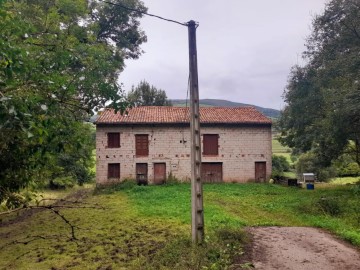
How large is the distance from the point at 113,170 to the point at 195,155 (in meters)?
17.3

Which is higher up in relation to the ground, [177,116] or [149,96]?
[149,96]

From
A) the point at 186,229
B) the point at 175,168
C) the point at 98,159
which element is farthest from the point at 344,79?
the point at 98,159

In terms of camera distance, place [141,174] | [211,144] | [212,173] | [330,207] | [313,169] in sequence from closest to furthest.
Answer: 1. [330,207]
2. [141,174]
3. [212,173]
4. [211,144]
5. [313,169]

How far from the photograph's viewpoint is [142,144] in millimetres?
24125

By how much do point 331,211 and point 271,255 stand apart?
6447mm

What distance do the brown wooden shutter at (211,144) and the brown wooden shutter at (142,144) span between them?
4870 millimetres

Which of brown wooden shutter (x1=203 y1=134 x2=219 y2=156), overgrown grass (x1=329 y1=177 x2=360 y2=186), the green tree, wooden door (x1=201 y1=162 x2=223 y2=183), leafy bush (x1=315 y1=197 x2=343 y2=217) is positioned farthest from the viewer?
the green tree

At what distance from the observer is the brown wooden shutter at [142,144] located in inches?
946

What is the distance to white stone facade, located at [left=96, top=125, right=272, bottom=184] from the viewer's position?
23.7 metres

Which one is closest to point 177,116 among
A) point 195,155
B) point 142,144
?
Answer: point 142,144

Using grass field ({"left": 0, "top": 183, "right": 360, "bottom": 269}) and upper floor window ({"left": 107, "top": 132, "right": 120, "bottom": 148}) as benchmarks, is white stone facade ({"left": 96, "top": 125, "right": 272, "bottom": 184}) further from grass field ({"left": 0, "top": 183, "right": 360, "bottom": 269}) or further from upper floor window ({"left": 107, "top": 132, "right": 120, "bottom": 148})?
grass field ({"left": 0, "top": 183, "right": 360, "bottom": 269})

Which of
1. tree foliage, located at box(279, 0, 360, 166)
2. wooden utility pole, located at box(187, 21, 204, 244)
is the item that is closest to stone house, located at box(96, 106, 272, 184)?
tree foliage, located at box(279, 0, 360, 166)

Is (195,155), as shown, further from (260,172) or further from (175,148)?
(260,172)

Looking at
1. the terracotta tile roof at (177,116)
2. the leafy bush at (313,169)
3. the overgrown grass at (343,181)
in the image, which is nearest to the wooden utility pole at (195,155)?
the terracotta tile roof at (177,116)
